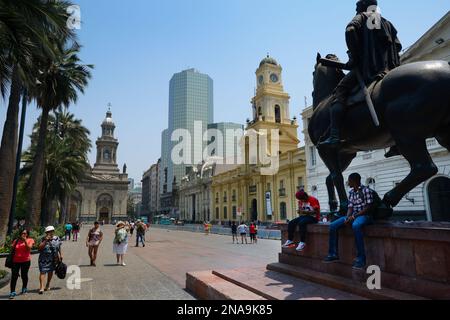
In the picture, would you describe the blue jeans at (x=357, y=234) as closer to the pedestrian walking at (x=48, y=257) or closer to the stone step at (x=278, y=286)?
the stone step at (x=278, y=286)

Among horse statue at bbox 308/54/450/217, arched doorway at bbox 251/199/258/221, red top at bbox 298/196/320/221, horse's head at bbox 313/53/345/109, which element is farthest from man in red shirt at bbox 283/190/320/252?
arched doorway at bbox 251/199/258/221

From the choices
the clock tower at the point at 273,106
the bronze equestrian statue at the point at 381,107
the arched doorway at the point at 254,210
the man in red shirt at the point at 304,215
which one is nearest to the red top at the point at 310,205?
the man in red shirt at the point at 304,215

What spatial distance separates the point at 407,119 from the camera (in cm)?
438

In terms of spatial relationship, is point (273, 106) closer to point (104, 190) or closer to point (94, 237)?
point (94, 237)

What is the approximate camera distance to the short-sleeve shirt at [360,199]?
462cm

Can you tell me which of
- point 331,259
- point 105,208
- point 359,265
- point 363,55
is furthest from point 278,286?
point 105,208

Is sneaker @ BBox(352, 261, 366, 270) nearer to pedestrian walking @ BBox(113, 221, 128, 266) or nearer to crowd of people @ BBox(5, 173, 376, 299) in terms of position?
crowd of people @ BBox(5, 173, 376, 299)

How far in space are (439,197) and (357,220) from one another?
785 inches

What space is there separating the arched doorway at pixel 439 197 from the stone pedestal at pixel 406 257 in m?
19.0

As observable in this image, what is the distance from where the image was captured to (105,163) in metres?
93.3

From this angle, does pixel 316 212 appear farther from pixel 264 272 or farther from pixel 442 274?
pixel 442 274
